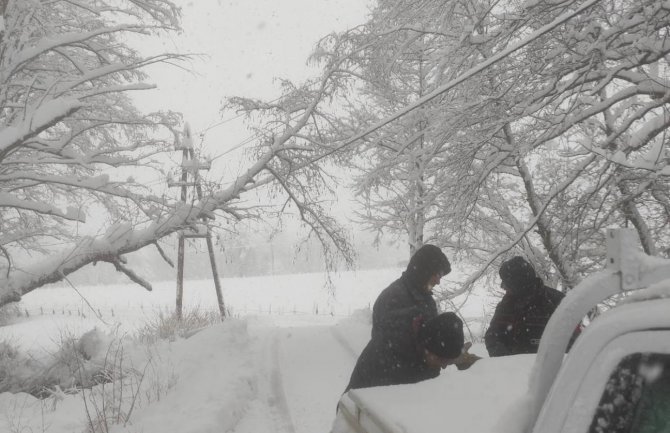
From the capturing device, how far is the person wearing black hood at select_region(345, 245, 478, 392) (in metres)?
2.47

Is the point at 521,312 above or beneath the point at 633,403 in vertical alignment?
beneath

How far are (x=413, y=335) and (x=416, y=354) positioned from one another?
4.8 inches

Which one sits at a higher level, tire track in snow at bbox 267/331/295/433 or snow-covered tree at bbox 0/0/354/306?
snow-covered tree at bbox 0/0/354/306

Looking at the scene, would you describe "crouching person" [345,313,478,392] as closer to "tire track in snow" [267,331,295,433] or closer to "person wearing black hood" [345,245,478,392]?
"person wearing black hood" [345,245,478,392]

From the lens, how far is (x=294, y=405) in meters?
5.56

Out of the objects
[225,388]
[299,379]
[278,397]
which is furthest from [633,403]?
[299,379]

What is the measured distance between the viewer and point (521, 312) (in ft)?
12.9

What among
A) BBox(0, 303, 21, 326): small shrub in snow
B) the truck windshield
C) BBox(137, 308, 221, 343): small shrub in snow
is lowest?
BBox(0, 303, 21, 326): small shrub in snow

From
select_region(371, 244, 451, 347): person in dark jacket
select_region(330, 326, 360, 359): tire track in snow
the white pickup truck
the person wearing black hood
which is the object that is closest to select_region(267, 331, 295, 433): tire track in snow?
select_region(330, 326, 360, 359): tire track in snow

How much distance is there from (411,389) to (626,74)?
178 inches

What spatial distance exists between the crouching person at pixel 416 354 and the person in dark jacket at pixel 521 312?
1.39 meters

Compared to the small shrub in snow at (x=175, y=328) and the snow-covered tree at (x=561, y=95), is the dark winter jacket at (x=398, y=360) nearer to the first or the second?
the snow-covered tree at (x=561, y=95)

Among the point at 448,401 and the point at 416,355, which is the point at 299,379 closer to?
the point at 416,355

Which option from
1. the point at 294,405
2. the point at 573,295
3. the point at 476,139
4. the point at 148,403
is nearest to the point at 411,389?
the point at 573,295
